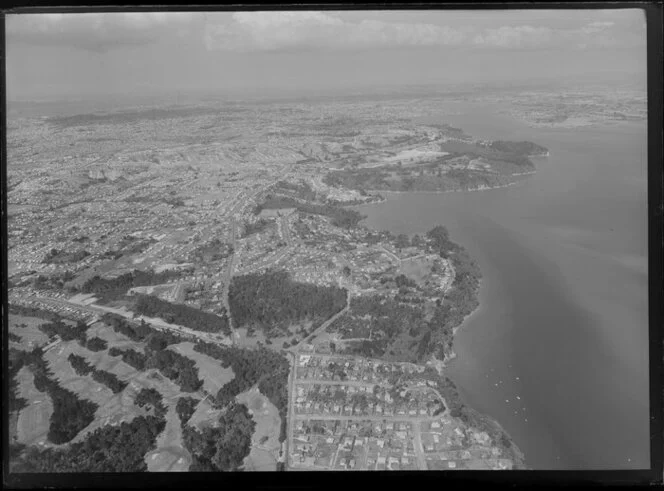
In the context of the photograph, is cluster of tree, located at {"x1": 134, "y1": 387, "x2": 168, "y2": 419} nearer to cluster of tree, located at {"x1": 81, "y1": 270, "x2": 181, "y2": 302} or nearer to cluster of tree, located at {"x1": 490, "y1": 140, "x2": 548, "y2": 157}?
cluster of tree, located at {"x1": 81, "y1": 270, "x2": 181, "y2": 302}

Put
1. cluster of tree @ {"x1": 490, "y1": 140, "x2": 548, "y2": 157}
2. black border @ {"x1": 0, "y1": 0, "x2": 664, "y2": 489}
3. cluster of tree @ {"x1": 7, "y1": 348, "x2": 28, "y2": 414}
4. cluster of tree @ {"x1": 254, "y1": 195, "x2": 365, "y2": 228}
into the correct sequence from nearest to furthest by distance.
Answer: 1. black border @ {"x1": 0, "y1": 0, "x2": 664, "y2": 489}
2. cluster of tree @ {"x1": 7, "y1": 348, "x2": 28, "y2": 414}
3. cluster of tree @ {"x1": 254, "y1": 195, "x2": 365, "y2": 228}
4. cluster of tree @ {"x1": 490, "y1": 140, "x2": 548, "y2": 157}

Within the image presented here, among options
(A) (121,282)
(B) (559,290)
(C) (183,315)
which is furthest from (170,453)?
(B) (559,290)

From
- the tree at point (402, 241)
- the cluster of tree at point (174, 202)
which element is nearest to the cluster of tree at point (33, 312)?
the cluster of tree at point (174, 202)

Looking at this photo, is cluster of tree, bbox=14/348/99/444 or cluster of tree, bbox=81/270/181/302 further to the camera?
cluster of tree, bbox=81/270/181/302

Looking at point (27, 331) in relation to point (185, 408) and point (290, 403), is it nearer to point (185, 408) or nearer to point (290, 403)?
point (185, 408)

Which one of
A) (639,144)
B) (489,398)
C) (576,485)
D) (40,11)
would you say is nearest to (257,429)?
(489,398)

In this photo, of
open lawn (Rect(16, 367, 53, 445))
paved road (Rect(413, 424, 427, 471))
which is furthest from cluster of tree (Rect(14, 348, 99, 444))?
paved road (Rect(413, 424, 427, 471))
